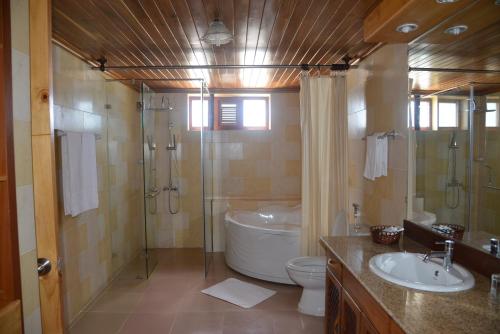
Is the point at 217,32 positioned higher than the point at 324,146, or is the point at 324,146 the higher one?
the point at 217,32

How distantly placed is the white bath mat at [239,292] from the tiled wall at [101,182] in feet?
3.88

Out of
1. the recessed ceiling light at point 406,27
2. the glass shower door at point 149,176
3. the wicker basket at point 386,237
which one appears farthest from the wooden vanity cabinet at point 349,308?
the glass shower door at point 149,176

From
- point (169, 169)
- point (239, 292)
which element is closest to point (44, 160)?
point (239, 292)

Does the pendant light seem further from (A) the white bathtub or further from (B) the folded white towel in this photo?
(A) the white bathtub

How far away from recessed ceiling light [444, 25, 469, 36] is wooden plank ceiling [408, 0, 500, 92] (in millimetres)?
18

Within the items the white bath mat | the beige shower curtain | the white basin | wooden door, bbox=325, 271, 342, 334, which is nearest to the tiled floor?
the white bath mat

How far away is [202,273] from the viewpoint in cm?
403

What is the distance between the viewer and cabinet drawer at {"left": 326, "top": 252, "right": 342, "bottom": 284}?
1.98 m

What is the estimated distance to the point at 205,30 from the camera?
2.46 m

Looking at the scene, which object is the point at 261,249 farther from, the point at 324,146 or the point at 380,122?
the point at 380,122

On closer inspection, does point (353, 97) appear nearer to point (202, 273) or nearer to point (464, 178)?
point (464, 178)

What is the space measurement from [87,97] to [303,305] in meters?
2.87

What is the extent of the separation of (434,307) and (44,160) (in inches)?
61.8

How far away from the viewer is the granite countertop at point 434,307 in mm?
1170
